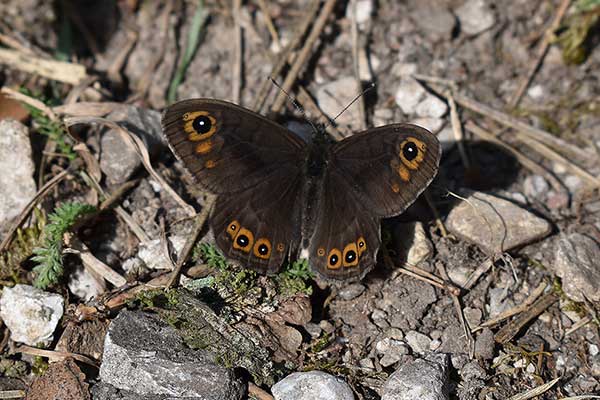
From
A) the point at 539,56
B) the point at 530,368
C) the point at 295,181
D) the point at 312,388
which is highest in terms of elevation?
the point at 539,56

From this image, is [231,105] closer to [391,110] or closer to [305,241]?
[305,241]

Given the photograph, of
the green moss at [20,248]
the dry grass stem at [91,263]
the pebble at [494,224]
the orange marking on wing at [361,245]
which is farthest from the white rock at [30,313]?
the pebble at [494,224]

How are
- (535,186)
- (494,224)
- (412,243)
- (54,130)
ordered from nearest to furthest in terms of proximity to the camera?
(412,243) < (494,224) < (54,130) < (535,186)

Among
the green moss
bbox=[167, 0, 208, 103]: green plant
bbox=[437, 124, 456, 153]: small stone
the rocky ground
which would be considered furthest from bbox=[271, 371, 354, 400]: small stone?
bbox=[167, 0, 208, 103]: green plant

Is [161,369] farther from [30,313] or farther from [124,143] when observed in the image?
[124,143]

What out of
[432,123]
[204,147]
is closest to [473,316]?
[432,123]

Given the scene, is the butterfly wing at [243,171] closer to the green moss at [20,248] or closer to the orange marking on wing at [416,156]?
the orange marking on wing at [416,156]
